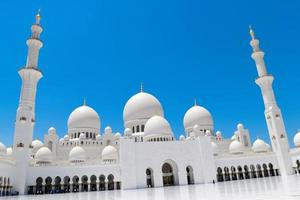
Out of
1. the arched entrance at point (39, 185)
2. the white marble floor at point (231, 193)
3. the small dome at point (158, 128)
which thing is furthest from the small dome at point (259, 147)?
the arched entrance at point (39, 185)

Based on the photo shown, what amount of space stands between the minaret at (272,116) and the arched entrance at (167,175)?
A: 12.2m

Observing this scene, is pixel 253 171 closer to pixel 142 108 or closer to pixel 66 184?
pixel 142 108

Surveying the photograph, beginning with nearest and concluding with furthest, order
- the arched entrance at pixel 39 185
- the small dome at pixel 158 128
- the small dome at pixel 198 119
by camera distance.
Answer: the arched entrance at pixel 39 185, the small dome at pixel 158 128, the small dome at pixel 198 119

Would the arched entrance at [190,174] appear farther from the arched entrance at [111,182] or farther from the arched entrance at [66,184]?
the arched entrance at [66,184]

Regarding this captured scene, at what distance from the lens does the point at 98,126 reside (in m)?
36.9

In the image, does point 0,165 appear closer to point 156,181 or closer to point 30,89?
point 30,89

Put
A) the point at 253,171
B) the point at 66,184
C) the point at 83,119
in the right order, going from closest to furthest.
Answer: the point at 66,184 < the point at 253,171 < the point at 83,119

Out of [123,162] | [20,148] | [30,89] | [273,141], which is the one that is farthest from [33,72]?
[273,141]

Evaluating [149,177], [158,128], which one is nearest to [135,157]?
[149,177]

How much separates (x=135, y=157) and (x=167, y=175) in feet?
14.1

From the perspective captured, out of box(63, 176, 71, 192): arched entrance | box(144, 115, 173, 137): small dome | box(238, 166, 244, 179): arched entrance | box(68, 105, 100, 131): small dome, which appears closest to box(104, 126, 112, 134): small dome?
box(68, 105, 100, 131): small dome

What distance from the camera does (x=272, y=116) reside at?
28828 millimetres

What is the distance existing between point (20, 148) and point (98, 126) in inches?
557

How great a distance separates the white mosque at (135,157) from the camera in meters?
24.2
